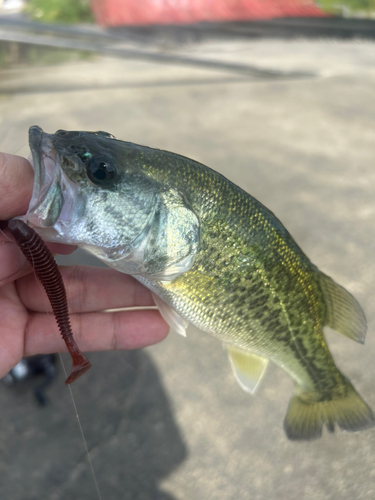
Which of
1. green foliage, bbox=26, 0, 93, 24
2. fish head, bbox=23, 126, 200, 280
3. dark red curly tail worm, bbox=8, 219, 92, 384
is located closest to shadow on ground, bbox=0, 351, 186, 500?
dark red curly tail worm, bbox=8, 219, 92, 384

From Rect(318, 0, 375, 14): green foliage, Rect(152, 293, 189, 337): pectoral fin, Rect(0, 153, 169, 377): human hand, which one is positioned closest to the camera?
Rect(152, 293, 189, 337): pectoral fin

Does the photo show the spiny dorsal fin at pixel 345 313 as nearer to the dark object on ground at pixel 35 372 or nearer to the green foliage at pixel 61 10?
the dark object on ground at pixel 35 372

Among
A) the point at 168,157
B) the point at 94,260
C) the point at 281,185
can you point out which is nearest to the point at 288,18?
the point at 281,185

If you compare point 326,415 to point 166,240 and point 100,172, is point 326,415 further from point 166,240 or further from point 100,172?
point 100,172

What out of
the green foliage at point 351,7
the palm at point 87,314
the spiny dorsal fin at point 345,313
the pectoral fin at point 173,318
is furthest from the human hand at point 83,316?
the green foliage at point 351,7

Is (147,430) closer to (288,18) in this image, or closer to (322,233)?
(322,233)

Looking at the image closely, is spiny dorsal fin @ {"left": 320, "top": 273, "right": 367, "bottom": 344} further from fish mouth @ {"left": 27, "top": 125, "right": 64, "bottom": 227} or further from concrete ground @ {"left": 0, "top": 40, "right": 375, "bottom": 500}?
fish mouth @ {"left": 27, "top": 125, "right": 64, "bottom": 227}
